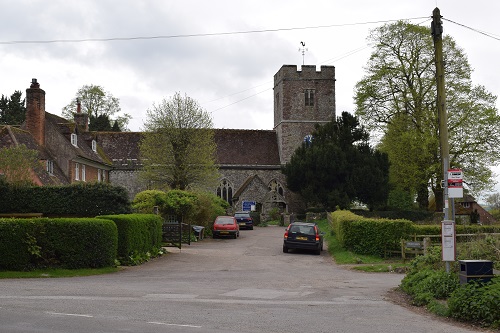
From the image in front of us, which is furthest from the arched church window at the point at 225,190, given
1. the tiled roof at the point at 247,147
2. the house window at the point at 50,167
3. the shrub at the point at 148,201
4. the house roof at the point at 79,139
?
the shrub at the point at 148,201

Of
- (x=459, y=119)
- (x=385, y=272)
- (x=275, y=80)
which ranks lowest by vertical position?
(x=385, y=272)

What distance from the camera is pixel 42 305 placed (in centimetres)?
1126

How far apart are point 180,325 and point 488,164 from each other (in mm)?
41440

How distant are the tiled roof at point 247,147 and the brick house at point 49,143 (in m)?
19.2

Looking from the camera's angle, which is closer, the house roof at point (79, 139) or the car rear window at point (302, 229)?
the car rear window at point (302, 229)

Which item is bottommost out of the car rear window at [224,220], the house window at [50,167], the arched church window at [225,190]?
the car rear window at [224,220]

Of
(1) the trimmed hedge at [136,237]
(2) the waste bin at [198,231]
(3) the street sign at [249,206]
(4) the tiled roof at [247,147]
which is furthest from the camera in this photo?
(4) the tiled roof at [247,147]

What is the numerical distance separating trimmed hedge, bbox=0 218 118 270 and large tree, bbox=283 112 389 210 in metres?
34.7

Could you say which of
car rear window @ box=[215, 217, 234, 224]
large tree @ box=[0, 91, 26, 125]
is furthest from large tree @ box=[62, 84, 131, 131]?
car rear window @ box=[215, 217, 234, 224]

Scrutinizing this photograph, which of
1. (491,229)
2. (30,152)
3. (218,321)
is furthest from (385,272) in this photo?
(30,152)

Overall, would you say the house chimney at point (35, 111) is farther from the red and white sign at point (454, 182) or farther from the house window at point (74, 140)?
the red and white sign at point (454, 182)

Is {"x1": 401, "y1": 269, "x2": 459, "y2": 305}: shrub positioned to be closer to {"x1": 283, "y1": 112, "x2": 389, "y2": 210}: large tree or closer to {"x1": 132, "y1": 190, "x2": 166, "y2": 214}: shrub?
{"x1": 132, "y1": 190, "x2": 166, "y2": 214}: shrub

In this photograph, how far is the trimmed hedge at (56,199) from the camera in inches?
1208

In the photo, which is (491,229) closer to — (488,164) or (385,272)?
(385,272)
